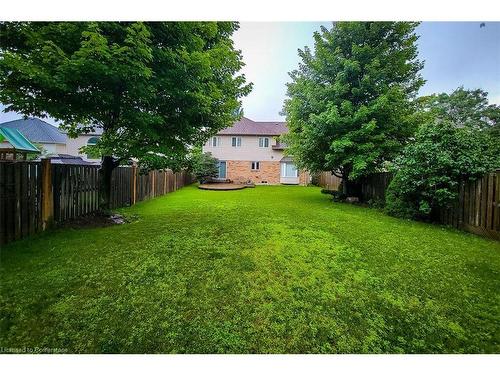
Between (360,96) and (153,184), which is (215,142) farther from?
(360,96)

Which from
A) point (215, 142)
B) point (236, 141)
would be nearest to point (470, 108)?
point (236, 141)

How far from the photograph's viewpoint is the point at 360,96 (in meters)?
10.1

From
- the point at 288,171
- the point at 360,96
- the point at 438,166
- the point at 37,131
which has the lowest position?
the point at 438,166

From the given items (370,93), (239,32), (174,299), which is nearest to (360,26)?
(370,93)

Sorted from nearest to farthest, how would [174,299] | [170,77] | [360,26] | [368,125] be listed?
1. [174,299]
2. [170,77]
3. [368,125]
4. [360,26]

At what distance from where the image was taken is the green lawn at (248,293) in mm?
2148

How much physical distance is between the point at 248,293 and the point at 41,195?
4848 millimetres

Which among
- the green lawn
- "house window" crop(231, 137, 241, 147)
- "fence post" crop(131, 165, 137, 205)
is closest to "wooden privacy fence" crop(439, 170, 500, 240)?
the green lawn

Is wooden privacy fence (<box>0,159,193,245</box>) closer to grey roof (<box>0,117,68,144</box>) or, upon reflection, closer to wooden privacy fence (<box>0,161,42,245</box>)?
wooden privacy fence (<box>0,161,42,245</box>)

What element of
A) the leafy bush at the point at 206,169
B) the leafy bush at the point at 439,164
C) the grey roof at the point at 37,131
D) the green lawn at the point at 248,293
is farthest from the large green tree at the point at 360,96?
the grey roof at the point at 37,131

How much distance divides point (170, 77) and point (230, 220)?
3.96 m

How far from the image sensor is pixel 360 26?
380 inches

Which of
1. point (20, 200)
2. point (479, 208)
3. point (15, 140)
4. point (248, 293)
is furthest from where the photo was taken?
point (15, 140)
